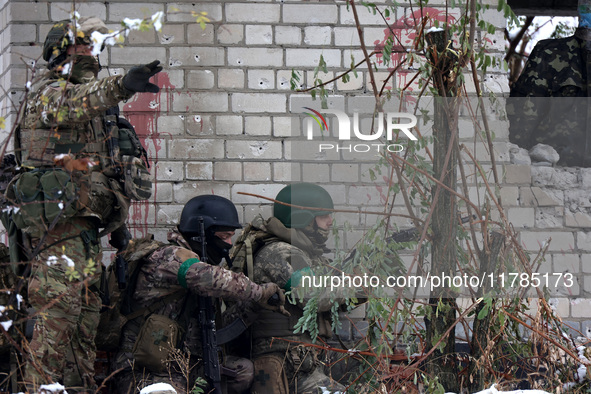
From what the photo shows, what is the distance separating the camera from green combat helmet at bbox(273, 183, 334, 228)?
534 centimetres

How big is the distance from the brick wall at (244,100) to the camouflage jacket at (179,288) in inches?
51.8

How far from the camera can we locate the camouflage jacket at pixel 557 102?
666 centimetres

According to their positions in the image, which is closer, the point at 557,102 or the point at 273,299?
the point at 273,299

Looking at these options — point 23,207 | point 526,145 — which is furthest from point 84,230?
point 526,145

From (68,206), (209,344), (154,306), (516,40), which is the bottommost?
(209,344)

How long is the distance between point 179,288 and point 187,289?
6 cm

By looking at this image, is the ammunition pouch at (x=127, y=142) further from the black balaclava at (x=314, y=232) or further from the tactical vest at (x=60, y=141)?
the black balaclava at (x=314, y=232)

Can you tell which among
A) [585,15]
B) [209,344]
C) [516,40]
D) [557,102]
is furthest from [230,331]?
[516,40]

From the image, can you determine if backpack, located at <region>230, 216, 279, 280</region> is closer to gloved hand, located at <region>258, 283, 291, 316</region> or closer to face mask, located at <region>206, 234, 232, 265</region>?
face mask, located at <region>206, 234, 232, 265</region>

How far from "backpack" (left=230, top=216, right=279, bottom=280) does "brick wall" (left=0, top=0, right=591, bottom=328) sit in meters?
0.79

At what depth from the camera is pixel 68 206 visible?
4.29 m

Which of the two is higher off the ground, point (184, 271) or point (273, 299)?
point (184, 271)

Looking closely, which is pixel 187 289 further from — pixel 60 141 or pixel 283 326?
pixel 60 141

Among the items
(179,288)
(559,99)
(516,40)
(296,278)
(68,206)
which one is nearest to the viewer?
(68,206)
